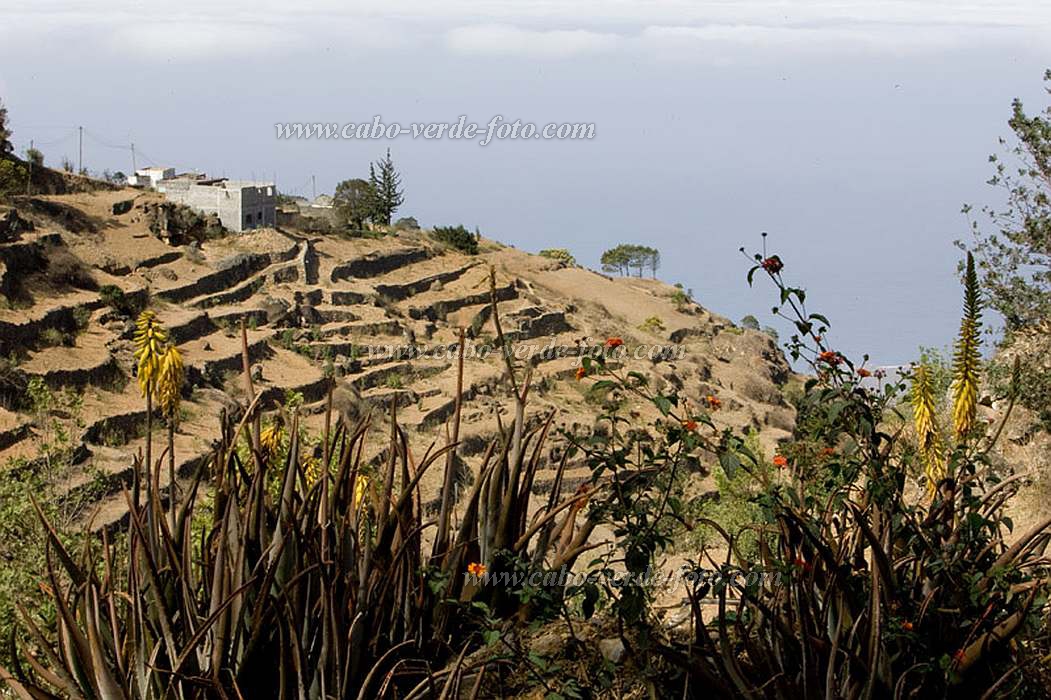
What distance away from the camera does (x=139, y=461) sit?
3189mm

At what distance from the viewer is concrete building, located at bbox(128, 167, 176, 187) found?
53.4 m

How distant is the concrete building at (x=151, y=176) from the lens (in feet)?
175

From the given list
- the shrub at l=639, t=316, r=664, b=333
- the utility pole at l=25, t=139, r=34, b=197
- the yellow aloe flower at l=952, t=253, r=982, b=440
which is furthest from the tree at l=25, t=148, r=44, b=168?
the yellow aloe flower at l=952, t=253, r=982, b=440

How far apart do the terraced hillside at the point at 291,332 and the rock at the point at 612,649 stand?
1408 cm

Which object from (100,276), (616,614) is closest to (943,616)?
(616,614)

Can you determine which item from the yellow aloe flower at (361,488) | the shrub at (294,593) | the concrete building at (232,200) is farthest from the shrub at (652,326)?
the shrub at (294,593)

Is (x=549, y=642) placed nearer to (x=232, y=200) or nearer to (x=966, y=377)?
(x=966, y=377)

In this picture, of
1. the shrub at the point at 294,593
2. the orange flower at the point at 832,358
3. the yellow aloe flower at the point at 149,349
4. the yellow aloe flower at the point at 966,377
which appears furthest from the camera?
the yellow aloe flower at the point at 149,349

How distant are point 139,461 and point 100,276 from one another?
104ft

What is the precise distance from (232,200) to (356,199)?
11.1m

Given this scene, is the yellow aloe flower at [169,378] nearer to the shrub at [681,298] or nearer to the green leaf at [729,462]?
the green leaf at [729,462]

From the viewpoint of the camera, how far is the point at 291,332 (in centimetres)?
3372

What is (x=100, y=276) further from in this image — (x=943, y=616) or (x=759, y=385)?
(x=943, y=616)

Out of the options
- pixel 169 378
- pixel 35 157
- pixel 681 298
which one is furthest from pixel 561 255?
pixel 169 378
